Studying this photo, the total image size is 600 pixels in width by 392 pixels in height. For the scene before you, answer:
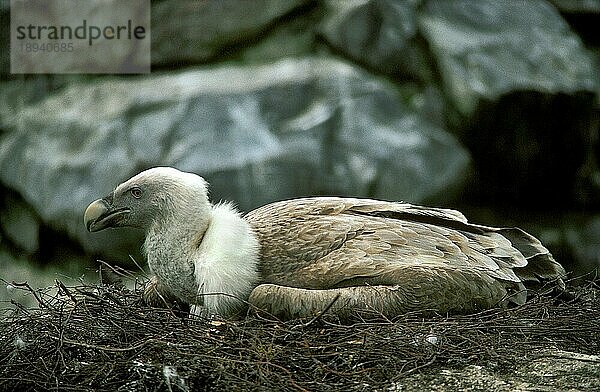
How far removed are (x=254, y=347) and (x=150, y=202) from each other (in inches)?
34.8

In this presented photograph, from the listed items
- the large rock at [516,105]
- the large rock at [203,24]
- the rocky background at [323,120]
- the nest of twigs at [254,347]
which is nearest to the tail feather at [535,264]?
the nest of twigs at [254,347]

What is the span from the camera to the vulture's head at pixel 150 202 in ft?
11.7

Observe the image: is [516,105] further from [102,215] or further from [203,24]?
[102,215]

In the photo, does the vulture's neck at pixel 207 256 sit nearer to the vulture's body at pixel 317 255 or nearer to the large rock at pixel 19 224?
the vulture's body at pixel 317 255

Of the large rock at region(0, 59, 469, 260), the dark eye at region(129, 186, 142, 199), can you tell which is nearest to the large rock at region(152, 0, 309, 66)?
the large rock at region(0, 59, 469, 260)

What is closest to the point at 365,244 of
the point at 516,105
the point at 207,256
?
the point at 207,256

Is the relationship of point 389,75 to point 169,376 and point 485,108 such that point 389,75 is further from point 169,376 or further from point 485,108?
point 169,376

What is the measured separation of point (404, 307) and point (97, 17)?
4.36m

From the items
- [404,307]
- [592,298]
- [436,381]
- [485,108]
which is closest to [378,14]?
[485,108]

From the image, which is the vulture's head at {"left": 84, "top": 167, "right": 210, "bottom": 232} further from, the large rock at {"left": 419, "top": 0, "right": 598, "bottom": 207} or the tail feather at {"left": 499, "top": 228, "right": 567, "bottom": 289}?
the large rock at {"left": 419, "top": 0, "right": 598, "bottom": 207}

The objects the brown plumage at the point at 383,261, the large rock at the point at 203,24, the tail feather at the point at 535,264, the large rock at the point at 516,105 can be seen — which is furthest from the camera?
the large rock at the point at 203,24

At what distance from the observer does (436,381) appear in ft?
9.23

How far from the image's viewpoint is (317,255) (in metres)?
3.46

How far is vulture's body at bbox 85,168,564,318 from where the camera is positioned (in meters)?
3.34
